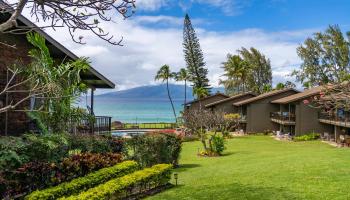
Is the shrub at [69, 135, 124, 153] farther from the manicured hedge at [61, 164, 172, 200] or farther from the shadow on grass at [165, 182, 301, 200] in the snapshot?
the shadow on grass at [165, 182, 301, 200]

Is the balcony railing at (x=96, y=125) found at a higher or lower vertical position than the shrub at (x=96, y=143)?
higher

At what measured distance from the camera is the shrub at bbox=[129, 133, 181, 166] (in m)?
16.9

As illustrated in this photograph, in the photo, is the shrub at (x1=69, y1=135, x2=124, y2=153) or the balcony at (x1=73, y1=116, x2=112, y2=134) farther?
the balcony at (x1=73, y1=116, x2=112, y2=134)

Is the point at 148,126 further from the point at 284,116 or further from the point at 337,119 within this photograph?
the point at 337,119

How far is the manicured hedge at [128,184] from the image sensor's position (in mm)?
9073

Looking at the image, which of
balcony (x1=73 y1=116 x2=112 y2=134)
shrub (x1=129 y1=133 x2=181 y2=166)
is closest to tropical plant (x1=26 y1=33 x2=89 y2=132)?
balcony (x1=73 y1=116 x2=112 y2=134)

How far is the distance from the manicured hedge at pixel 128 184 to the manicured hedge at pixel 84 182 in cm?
37

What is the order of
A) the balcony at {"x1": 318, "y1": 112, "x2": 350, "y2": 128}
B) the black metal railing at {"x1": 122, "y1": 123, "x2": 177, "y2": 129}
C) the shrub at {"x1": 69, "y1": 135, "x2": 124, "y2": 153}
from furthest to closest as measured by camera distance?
the black metal railing at {"x1": 122, "y1": 123, "x2": 177, "y2": 129}, the balcony at {"x1": 318, "y1": 112, "x2": 350, "y2": 128}, the shrub at {"x1": 69, "y1": 135, "x2": 124, "y2": 153}

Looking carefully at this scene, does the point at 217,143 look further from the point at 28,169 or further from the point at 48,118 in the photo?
the point at 28,169

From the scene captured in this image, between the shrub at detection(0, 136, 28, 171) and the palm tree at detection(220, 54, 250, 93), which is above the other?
the palm tree at detection(220, 54, 250, 93)

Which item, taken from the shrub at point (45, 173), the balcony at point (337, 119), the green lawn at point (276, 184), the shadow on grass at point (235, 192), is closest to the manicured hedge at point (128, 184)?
the green lawn at point (276, 184)

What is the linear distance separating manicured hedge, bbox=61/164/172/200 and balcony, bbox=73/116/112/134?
3932mm

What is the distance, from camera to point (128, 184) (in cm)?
1046

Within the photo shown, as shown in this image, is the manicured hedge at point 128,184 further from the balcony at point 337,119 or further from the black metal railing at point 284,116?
the black metal railing at point 284,116
